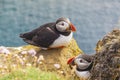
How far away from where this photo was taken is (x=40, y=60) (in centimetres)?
1091

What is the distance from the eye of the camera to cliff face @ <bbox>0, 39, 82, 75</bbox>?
1071 cm

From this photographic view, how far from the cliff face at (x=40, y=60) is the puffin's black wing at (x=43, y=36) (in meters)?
0.23

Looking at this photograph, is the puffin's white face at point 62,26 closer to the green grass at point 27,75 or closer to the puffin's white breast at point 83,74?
the puffin's white breast at point 83,74

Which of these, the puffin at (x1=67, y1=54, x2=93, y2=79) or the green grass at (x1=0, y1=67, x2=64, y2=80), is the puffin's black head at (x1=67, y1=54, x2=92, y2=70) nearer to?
the puffin at (x1=67, y1=54, x2=93, y2=79)

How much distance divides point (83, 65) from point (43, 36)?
54.3 inches

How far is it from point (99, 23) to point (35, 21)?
2.12m

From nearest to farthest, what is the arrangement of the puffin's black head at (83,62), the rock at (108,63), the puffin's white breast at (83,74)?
the rock at (108,63), the puffin's white breast at (83,74), the puffin's black head at (83,62)

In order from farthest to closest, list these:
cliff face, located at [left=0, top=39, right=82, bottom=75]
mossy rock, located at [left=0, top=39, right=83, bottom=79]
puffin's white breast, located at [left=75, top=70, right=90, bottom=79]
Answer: mossy rock, located at [left=0, top=39, right=83, bottom=79], cliff face, located at [left=0, top=39, right=82, bottom=75], puffin's white breast, located at [left=75, top=70, right=90, bottom=79]

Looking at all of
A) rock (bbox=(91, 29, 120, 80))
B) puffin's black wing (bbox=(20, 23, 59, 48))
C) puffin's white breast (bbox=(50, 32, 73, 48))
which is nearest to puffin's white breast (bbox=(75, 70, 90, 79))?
rock (bbox=(91, 29, 120, 80))

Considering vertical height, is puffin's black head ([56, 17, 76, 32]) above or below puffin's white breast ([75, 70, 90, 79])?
above

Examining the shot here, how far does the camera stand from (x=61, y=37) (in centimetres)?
1127

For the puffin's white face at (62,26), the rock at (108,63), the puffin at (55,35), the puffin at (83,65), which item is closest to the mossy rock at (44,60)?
the puffin at (55,35)

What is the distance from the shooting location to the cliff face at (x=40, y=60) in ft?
35.1

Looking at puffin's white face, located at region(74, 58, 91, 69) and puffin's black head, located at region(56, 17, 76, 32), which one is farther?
puffin's black head, located at region(56, 17, 76, 32)
